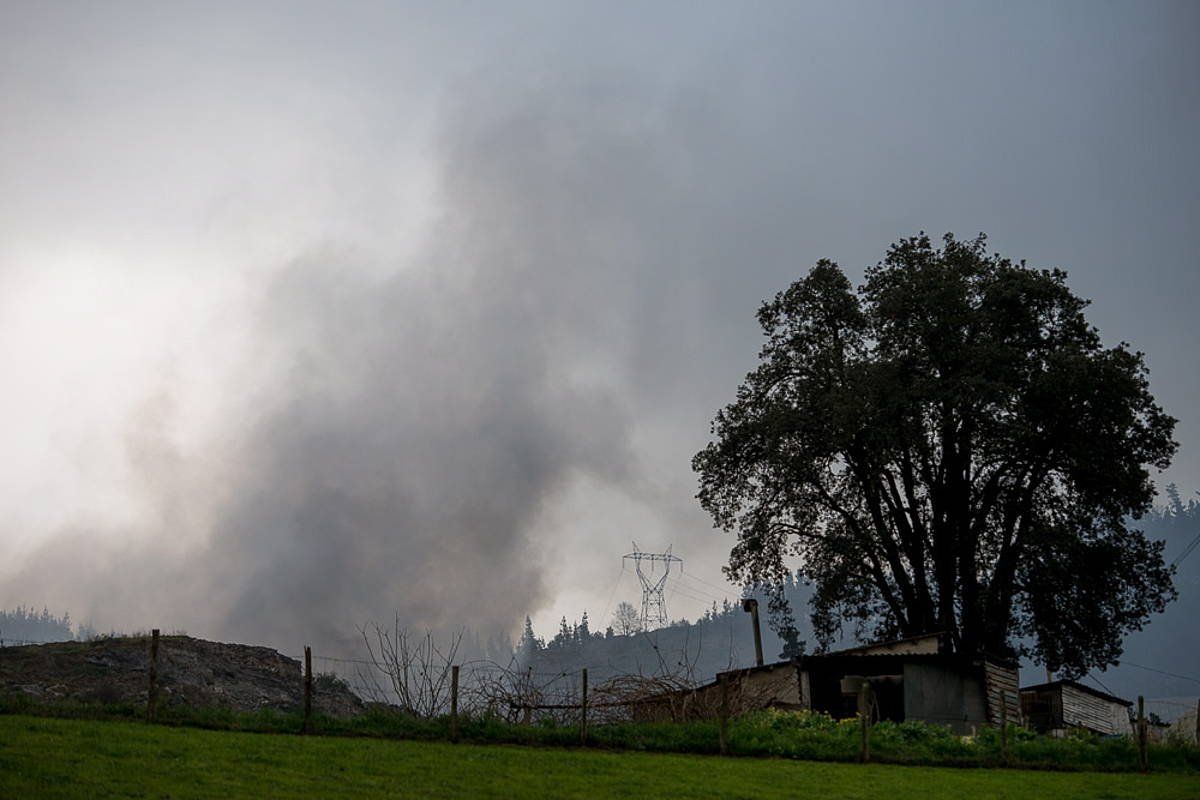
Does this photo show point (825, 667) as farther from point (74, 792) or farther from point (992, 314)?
point (74, 792)

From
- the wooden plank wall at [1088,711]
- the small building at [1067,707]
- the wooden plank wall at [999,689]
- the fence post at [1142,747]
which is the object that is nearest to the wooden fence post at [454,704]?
the fence post at [1142,747]

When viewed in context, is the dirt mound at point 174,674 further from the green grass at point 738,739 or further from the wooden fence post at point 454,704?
the wooden fence post at point 454,704

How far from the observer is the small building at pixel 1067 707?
40.8 meters

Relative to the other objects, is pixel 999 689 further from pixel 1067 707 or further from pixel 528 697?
pixel 528 697

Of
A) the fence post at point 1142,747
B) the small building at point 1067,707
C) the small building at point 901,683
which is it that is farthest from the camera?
the small building at point 1067,707

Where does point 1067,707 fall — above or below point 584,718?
below

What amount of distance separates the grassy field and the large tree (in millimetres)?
16601

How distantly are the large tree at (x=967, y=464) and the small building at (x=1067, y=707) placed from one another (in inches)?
114

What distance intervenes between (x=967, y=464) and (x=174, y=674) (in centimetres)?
2932

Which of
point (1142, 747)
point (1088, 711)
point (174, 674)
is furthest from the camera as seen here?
point (1088, 711)

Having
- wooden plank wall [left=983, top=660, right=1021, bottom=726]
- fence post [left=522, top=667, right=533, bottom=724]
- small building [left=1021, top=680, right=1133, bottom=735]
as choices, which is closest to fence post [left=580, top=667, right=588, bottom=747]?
fence post [left=522, top=667, right=533, bottom=724]

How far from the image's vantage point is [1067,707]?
41.5 m

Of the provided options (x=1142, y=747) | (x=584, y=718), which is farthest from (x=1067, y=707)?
(x=584, y=718)

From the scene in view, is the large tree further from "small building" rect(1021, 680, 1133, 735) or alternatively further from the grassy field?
the grassy field
